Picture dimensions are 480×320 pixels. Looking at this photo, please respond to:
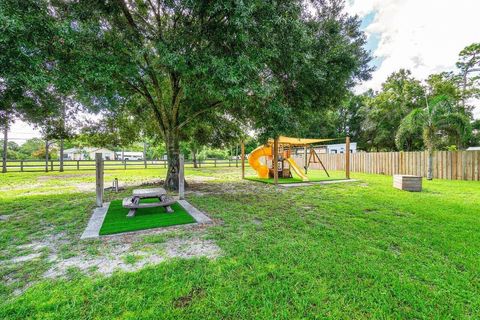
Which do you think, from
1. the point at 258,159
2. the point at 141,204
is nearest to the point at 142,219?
the point at 141,204

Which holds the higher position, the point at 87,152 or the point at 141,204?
the point at 87,152

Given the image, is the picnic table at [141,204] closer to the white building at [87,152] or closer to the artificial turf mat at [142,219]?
the artificial turf mat at [142,219]

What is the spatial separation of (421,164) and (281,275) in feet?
41.5

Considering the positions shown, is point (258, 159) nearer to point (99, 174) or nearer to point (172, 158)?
point (172, 158)

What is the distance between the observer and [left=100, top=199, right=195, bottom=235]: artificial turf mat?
12.9 feet

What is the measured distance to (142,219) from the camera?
14.5 feet

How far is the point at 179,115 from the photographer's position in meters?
9.35

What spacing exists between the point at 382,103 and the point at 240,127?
16.9 meters

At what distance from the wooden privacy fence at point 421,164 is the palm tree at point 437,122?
28.1 inches

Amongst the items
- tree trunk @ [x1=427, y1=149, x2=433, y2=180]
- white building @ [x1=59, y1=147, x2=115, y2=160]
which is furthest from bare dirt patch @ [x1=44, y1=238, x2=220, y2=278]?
tree trunk @ [x1=427, y1=149, x2=433, y2=180]

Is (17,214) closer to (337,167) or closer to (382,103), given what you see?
(337,167)

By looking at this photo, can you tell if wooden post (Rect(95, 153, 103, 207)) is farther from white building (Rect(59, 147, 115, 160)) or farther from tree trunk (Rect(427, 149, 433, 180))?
tree trunk (Rect(427, 149, 433, 180))

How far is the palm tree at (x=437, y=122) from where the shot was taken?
30.5 ft

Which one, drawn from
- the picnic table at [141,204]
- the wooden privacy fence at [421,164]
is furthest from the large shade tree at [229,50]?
the wooden privacy fence at [421,164]
